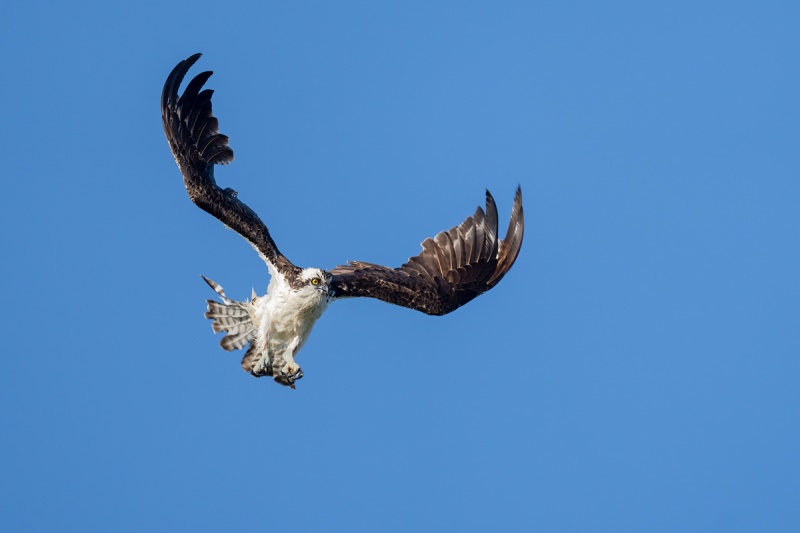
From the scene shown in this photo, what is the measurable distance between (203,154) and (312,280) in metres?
2.71

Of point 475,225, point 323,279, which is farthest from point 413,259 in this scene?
point 323,279

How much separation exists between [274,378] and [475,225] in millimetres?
4724

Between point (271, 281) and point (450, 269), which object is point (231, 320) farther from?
point (450, 269)

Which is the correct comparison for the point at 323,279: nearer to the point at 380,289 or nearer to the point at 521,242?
the point at 380,289

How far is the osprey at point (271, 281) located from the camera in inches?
961

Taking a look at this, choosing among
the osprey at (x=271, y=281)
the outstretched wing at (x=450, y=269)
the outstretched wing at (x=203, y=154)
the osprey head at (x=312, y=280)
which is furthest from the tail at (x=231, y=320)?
the outstretched wing at (x=450, y=269)

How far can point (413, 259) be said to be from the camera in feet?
90.7

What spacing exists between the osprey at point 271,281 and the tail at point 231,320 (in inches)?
0.6

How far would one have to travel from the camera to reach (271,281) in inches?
998

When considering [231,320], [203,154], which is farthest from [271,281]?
[203,154]

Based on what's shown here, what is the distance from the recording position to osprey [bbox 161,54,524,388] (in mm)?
24422

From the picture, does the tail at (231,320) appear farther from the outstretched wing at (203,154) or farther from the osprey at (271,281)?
the outstretched wing at (203,154)

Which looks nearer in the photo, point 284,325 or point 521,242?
point 284,325

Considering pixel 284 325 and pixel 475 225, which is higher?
pixel 475 225
